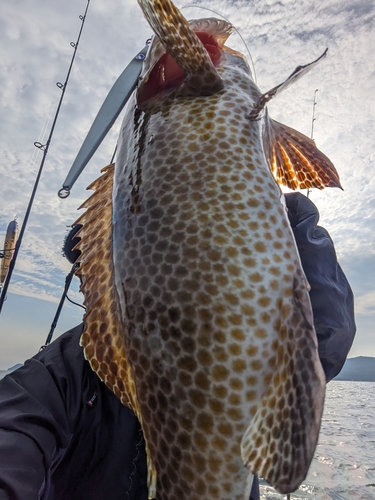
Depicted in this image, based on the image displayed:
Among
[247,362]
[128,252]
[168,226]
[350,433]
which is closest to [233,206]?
[168,226]

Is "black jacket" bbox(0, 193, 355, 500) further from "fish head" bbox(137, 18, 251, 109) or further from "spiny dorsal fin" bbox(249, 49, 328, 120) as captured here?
"fish head" bbox(137, 18, 251, 109)

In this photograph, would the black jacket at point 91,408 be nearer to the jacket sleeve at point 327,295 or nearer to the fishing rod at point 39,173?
the jacket sleeve at point 327,295

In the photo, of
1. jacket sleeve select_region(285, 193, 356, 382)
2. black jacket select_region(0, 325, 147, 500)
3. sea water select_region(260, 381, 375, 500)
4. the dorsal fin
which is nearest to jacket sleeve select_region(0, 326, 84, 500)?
black jacket select_region(0, 325, 147, 500)

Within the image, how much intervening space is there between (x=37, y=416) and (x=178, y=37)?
211cm

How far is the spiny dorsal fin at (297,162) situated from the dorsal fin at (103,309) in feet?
3.61

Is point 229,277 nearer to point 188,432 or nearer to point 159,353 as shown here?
point 159,353

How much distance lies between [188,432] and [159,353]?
1.04 ft

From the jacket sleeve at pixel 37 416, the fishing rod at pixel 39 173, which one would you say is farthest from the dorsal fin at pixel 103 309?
the fishing rod at pixel 39 173

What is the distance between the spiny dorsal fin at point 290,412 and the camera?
Result: 1257mm

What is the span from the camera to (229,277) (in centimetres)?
142

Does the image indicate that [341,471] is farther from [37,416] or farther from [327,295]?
[37,416]

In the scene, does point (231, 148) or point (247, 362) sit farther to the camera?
point (231, 148)

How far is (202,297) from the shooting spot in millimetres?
1415

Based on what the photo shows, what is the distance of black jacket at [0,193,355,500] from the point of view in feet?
6.59
